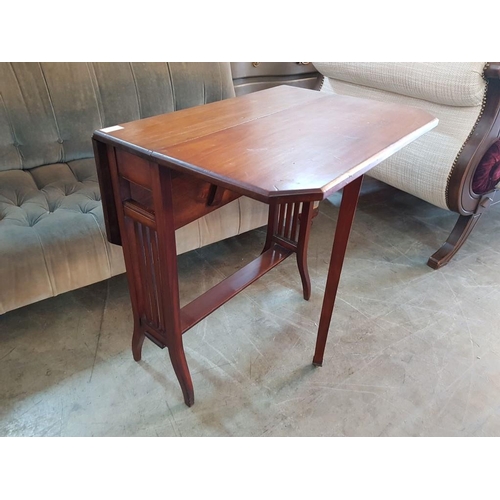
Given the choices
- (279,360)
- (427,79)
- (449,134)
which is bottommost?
(279,360)

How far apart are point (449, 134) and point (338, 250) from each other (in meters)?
0.89

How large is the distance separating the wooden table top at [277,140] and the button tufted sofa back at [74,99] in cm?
71

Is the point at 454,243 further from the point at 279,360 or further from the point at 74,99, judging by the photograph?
the point at 74,99

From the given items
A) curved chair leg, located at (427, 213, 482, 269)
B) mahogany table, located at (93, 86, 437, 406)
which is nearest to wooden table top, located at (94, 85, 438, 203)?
mahogany table, located at (93, 86, 437, 406)

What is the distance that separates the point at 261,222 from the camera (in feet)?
5.72

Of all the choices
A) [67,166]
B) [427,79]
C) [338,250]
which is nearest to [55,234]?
[67,166]

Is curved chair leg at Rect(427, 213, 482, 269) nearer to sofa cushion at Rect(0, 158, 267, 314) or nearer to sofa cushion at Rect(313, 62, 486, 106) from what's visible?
sofa cushion at Rect(313, 62, 486, 106)

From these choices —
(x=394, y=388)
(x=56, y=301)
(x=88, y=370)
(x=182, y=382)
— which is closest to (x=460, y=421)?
(x=394, y=388)

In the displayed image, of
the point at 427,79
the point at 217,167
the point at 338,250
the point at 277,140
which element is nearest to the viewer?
the point at 217,167

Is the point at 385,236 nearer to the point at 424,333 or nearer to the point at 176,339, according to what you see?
the point at 424,333

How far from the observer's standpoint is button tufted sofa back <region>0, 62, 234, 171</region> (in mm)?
1525

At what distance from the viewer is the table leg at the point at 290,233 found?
155 centimetres

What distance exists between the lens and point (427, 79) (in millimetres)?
1594

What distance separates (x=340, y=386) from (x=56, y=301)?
3.79 feet
